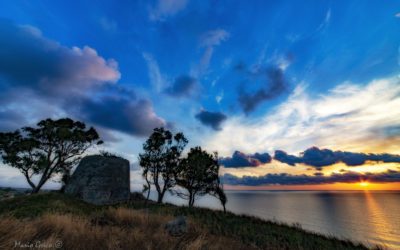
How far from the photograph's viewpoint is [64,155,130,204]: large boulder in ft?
67.8

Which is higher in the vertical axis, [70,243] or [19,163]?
[19,163]

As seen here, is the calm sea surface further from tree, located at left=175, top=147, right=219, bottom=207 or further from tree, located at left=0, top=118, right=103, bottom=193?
tree, located at left=0, top=118, right=103, bottom=193

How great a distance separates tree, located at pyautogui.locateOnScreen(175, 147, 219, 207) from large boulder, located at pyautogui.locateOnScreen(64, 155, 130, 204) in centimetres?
855

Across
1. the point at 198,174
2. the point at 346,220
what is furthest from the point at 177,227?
the point at 346,220

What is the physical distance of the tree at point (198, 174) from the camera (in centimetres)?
2546

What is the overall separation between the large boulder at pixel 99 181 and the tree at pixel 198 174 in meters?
8.55

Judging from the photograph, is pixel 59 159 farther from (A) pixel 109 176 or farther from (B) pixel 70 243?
(B) pixel 70 243

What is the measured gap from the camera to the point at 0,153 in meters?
22.4

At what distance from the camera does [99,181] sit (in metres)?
21.5

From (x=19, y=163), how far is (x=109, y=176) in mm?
12123

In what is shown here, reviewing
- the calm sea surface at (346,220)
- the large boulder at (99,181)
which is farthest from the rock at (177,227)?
the large boulder at (99,181)

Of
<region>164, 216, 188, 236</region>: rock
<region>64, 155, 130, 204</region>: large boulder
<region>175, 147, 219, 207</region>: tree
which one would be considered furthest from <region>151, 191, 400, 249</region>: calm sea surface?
<region>64, 155, 130, 204</region>: large boulder

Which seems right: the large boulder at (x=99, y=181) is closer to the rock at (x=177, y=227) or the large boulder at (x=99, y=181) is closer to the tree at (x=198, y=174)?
the tree at (x=198, y=174)

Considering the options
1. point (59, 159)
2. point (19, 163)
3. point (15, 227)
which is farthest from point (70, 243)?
point (19, 163)
